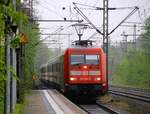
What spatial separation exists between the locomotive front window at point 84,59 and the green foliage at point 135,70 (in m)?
38.2

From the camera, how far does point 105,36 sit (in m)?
33.4

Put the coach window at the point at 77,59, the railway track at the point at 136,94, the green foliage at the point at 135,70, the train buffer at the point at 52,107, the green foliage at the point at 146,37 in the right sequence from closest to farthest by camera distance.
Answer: the train buffer at the point at 52,107, the coach window at the point at 77,59, the railway track at the point at 136,94, the green foliage at the point at 135,70, the green foliage at the point at 146,37

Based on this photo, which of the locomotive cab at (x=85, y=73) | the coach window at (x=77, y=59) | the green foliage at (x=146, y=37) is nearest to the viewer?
the locomotive cab at (x=85, y=73)

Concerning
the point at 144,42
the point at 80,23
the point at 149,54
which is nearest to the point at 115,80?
the point at 144,42

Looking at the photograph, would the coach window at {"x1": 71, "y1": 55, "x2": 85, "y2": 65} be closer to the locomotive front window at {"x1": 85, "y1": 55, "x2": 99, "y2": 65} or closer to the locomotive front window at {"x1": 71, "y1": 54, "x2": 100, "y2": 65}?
the locomotive front window at {"x1": 71, "y1": 54, "x2": 100, "y2": 65}

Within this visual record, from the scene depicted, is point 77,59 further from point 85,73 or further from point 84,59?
point 85,73

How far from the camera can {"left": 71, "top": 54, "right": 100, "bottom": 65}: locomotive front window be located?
29.0 meters

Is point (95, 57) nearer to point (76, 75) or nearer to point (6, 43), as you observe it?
point (76, 75)

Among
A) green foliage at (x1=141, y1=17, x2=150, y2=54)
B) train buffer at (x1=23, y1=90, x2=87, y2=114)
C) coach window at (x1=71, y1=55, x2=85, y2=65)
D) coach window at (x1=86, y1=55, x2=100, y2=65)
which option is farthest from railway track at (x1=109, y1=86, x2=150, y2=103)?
green foliage at (x1=141, y1=17, x2=150, y2=54)

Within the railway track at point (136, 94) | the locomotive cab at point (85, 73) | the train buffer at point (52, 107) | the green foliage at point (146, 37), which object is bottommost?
the railway track at point (136, 94)

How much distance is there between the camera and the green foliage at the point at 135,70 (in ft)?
228

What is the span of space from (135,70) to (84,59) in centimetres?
4513

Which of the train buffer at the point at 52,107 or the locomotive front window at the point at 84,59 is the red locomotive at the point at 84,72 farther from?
the train buffer at the point at 52,107

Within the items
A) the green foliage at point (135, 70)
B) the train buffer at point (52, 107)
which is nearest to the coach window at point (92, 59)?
the train buffer at point (52, 107)
